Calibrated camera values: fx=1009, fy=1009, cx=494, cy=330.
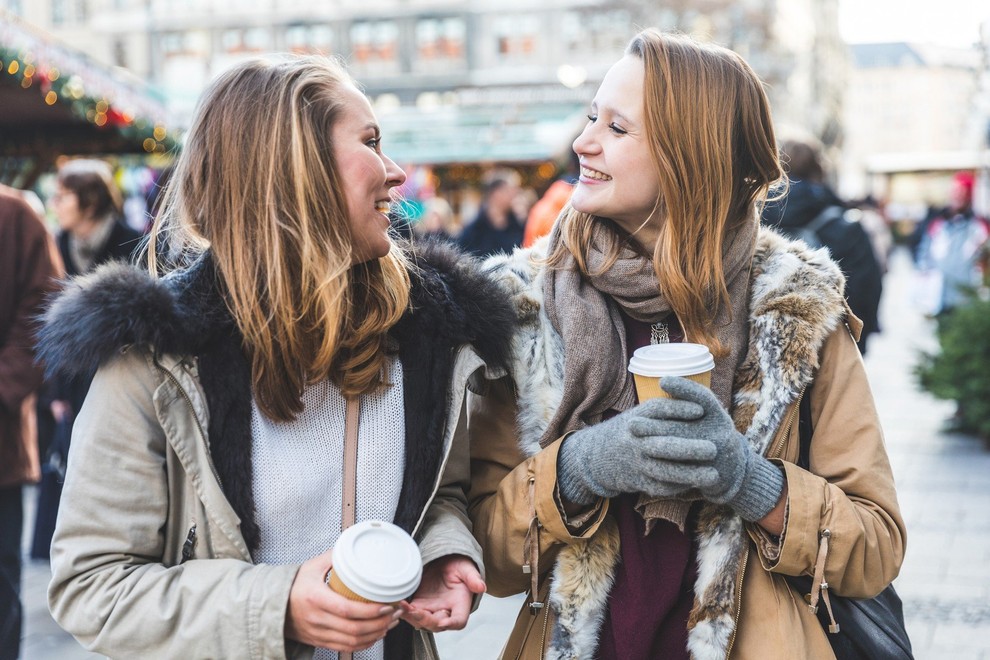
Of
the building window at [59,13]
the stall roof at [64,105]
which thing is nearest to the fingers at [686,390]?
the stall roof at [64,105]

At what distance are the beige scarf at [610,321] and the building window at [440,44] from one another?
4120cm

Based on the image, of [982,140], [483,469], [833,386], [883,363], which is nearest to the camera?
[833,386]

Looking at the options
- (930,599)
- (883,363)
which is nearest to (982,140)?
(883,363)

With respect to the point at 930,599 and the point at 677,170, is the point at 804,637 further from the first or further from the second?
the point at 930,599

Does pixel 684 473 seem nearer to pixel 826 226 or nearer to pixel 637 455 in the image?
pixel 637 455

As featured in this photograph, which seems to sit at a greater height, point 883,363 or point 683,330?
point 683,330

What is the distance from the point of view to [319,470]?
6.23ft

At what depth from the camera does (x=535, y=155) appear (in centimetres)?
2488

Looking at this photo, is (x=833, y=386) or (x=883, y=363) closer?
(x=833, y=386)

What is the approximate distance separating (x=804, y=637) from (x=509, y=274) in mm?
978

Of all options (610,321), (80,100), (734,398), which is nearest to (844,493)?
(734,398)

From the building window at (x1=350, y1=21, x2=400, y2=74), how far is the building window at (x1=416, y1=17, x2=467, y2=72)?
3.51ft

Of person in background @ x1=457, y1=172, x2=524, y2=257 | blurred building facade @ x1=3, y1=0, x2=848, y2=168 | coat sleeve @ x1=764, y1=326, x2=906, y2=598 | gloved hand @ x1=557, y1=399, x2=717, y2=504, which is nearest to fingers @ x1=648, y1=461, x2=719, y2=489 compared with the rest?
gloved hand @ x1=557, y1=399, x2=717, y2=504

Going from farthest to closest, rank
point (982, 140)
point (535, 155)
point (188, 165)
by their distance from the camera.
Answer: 1. point (535, 155)
2. point (982, 140)
3. point (188, 165)
